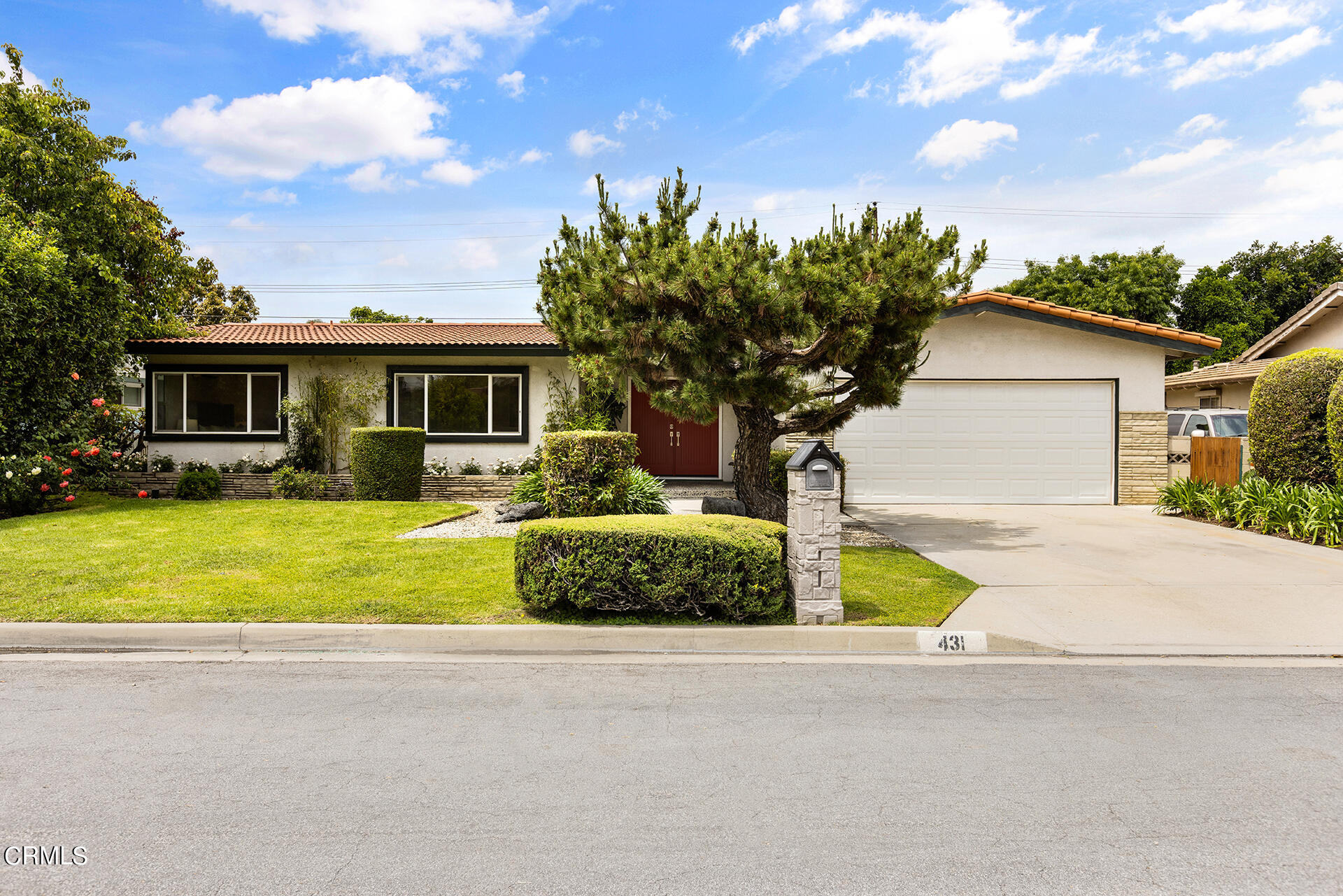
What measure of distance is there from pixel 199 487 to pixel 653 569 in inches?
484

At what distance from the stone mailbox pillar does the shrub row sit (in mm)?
8111

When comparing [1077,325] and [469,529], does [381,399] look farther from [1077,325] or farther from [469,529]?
[1077,325]

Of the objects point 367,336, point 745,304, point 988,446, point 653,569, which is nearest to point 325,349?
point 367,336

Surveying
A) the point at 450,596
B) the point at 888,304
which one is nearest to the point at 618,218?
the point at 888,304

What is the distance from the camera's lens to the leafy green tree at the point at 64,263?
38.7ft

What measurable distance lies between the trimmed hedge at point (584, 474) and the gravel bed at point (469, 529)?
0.75m

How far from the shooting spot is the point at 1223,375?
20.6m

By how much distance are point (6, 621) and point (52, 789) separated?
340cm

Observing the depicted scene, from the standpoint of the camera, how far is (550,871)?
2619 millimetres

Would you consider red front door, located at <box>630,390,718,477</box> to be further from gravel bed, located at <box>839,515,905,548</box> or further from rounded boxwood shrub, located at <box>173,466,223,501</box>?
rounded boxwood shrub, located at <box>173,466,223,501</box>

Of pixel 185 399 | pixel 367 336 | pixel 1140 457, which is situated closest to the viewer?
pixel 1140 457

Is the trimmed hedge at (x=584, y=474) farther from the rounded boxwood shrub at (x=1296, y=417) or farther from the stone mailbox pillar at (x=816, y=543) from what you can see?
the rounded boxwood shrub at (x=1296, y=417)

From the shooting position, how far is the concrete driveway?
225 inches

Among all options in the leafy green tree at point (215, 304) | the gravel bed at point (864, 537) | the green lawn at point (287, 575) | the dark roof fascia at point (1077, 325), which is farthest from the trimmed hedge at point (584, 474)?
the leafy green tree at point (215, 304)
